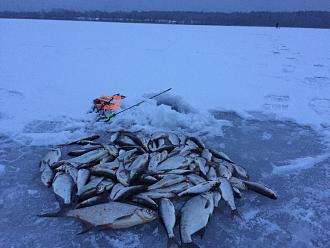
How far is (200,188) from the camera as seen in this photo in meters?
3.37

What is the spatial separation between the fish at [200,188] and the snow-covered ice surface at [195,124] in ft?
0.84

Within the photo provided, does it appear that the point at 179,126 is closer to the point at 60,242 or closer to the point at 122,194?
the point at 122,194

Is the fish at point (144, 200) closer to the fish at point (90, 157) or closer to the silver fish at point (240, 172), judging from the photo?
the fish at point (90, 157)

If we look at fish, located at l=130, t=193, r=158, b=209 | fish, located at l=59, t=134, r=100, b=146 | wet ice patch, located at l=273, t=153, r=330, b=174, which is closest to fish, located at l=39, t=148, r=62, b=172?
fish, located at l=59, t=134, r=100, b=146

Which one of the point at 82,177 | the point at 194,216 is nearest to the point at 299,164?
the point at 194,216

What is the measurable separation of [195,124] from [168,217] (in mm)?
2522

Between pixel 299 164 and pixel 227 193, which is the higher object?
pixel 227 193

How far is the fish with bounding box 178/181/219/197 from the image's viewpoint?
11.0 feet

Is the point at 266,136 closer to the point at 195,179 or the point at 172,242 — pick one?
the point at 195,179

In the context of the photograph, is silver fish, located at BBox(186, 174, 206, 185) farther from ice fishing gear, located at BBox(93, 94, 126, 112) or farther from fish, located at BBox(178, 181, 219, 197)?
ice fishing gear, located at BBox(93, 94, 126, 112)

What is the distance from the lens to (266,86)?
8.23m

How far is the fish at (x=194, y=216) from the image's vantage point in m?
2.83

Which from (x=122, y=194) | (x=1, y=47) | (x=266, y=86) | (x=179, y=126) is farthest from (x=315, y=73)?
(x=1, y=47)

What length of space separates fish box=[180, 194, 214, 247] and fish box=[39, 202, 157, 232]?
0.30 m
